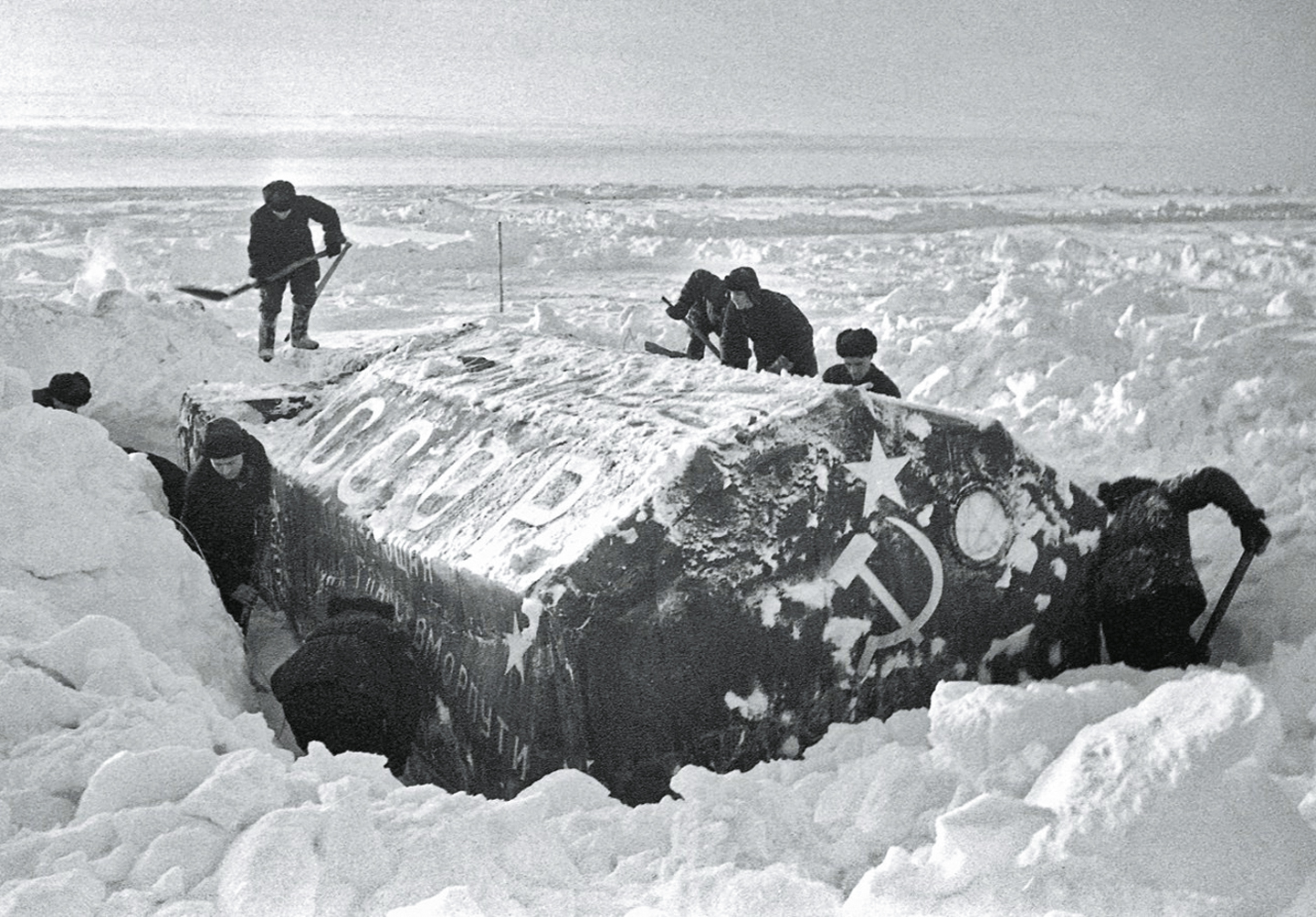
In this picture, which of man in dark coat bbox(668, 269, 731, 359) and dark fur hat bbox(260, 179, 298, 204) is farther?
dark fur hat bbox(260, 179, 298, 204)

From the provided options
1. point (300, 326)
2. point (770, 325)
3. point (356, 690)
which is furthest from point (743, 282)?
point (356, 690)

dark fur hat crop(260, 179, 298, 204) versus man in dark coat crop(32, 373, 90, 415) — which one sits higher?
dark fur hat crop(260, 179, 298, 204)

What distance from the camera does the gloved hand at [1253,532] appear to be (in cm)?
355

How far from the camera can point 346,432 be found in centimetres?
460

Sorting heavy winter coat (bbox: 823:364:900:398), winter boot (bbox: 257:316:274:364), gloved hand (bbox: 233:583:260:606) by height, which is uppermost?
heavy winter coat (bbox: 823:364:900:398)

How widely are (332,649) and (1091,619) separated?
7.55 ft

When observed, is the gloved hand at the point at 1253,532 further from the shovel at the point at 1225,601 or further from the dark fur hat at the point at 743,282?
the dark fur hat at the point at 743,282

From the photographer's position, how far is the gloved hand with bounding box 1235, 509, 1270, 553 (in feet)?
11.7

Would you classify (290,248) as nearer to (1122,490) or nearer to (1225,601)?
(1122,490)

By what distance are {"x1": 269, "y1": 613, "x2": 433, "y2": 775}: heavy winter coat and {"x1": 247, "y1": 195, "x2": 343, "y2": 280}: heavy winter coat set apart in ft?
17.8

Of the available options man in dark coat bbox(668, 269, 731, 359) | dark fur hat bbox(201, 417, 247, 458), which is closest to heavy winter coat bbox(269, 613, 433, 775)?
dark fur hat bbox(201, 417, 247, 458)

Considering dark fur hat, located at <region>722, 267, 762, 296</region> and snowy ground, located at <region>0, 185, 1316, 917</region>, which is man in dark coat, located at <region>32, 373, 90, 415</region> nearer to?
snowy ground, located at <region>0, 185, 1316, 917</region>

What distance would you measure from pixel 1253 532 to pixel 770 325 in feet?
11.0

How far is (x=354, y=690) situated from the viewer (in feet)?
10.5
